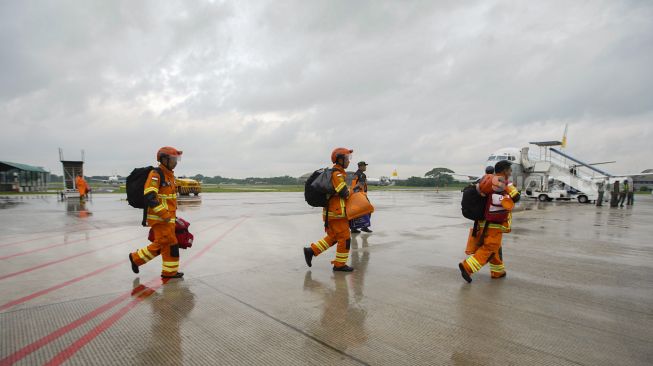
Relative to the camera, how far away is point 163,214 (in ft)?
14.5

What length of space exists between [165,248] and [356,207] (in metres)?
2.76

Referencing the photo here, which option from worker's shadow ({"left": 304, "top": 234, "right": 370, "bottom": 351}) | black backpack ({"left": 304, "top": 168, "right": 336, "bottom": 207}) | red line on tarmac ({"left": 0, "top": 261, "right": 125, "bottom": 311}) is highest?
black backpack ({"left": 304, "top": 168, "right": 336, "bottom": 207})

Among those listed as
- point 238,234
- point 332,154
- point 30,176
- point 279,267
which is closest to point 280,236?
point 238,234

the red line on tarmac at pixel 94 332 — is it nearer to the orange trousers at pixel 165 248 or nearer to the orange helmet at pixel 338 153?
the orange trousers at pixel 165 248

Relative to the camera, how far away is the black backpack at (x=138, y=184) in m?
4.54

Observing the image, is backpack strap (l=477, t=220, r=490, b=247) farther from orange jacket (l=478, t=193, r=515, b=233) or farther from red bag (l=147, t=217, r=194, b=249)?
red bag (l=147, t=217, r=194, b=249)

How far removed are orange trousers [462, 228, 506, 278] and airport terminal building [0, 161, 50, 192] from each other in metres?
46.5

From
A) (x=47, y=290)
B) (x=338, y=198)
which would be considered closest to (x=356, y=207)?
(x=338, y=198)

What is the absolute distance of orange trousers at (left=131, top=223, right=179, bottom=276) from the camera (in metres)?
4.61

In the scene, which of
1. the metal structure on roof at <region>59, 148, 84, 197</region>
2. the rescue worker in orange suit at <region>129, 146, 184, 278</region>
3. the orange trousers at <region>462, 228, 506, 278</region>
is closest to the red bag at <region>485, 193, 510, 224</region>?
the orange trousers at <region>462, 228, 506, 278</region>

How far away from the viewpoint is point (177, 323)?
3209 millimetres

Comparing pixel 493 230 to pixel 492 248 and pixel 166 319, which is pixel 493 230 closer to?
pixel 492 248

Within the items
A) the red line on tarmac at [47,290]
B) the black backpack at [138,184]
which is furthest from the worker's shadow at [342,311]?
the red line on tarmac at [47,290]

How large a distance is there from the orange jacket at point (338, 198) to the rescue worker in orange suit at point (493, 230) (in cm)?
183
